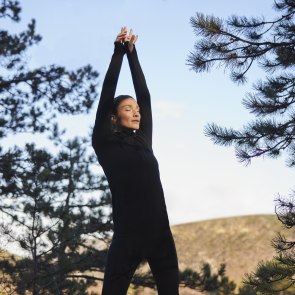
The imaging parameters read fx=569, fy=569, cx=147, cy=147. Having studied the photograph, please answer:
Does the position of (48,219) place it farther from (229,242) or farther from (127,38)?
(229,242)

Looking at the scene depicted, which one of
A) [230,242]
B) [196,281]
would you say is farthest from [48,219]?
[230,242]

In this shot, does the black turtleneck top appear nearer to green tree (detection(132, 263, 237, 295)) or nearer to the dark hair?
the dark hair

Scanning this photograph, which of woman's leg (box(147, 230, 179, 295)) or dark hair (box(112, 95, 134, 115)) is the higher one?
dark hair (box(112, 95, 134, 115))

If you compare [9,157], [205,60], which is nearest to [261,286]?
[205,60]

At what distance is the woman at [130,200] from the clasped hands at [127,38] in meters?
0.23

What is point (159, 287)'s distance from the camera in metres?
2.73

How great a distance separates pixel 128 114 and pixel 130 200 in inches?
18.5

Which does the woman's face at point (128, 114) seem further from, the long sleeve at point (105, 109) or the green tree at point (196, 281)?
the green tree at point (196, 281)

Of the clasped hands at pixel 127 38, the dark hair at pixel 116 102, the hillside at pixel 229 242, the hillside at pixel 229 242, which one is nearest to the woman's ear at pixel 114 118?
the dark hair at pixel 116 102

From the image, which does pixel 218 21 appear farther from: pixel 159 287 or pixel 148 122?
pixel 159 287

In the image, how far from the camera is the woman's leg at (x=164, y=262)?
2695 mm

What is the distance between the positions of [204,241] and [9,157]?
1084 inches

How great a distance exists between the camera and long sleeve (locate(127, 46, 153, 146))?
3066 millimetres

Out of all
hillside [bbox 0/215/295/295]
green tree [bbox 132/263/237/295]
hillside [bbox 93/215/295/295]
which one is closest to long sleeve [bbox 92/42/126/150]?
green tree [bbox 132/263/237/295]
